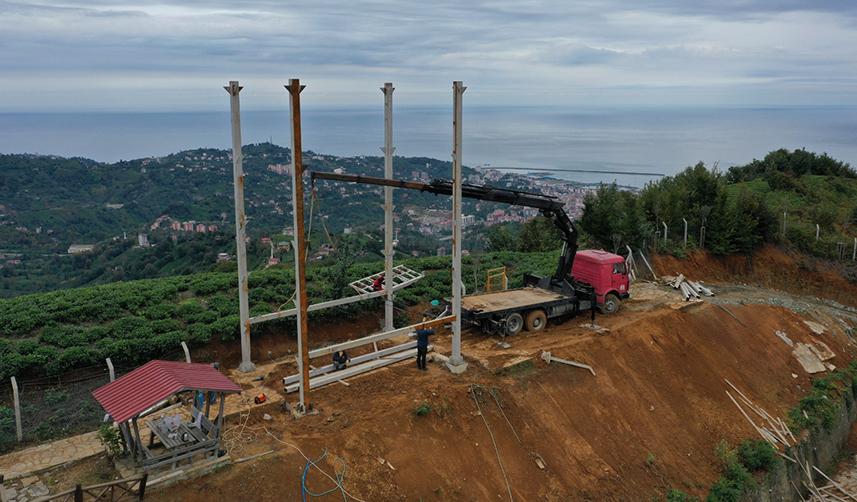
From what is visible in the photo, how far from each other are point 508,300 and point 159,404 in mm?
11053

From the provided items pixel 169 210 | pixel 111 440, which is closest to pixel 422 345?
pixel 111 440

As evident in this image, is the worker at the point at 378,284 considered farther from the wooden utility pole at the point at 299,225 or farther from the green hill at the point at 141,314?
the wooden utility pole at the point at 299,225

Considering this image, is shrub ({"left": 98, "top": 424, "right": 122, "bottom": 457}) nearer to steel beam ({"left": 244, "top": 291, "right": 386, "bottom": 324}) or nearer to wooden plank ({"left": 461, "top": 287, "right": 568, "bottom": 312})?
steel beam ({"left": 244, "top": 291, "right": 386, "bottom": 324})

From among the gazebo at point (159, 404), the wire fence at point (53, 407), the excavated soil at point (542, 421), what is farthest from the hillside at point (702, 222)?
the wire fence at point (53, 407)

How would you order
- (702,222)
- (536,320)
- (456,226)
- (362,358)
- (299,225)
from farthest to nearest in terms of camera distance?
(702,222) → (536,320) → (362,358) → (456,226) → (299,225)

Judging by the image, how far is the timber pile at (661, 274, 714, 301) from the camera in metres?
22.4

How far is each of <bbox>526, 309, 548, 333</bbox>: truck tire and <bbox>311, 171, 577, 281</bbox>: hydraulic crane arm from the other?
80.2 inches

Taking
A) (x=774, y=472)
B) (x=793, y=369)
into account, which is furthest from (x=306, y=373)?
(x=793, y=369)

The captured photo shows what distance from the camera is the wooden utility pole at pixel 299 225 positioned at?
38.4ft

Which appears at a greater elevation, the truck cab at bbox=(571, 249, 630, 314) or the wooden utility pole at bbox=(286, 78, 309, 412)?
the wooden utility pole at bbox=(286, 78, 309, 412)

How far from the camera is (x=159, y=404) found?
10531mm

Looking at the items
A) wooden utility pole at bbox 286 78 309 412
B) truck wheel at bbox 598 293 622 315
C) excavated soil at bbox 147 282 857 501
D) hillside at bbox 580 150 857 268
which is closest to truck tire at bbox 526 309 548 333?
excavated soil at bbox 147 282 857 501

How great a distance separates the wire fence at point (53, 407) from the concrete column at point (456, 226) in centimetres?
798

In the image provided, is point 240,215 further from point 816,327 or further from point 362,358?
point 816,327
